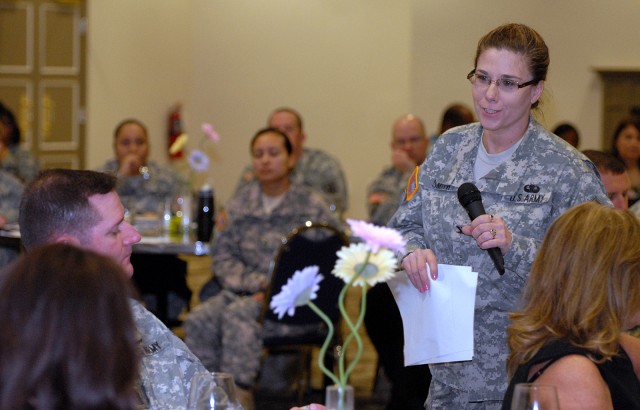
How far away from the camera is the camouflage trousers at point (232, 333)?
4766 mm

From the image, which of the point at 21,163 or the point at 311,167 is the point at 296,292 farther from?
the point at 21,163

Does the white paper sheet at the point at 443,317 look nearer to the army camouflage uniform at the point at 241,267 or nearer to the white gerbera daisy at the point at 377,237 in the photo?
the white gerbera daisy at the point at 377,237

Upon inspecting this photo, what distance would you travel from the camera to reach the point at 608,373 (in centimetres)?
195

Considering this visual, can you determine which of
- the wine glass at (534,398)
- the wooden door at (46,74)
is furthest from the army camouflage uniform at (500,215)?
the wooden door at (46,74)

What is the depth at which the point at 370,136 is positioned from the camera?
9820 millimetres

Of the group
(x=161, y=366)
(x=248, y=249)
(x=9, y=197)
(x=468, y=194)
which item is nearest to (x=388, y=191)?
(x=248, y=249)

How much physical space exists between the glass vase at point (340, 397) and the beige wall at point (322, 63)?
24.4 feet

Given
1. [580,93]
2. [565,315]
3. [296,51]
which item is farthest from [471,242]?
[296,51]

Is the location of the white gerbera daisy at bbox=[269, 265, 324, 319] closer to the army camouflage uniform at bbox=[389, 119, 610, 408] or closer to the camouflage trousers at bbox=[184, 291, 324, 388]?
the army camouflage uniform at bbox=[389, 119, 610, 408]

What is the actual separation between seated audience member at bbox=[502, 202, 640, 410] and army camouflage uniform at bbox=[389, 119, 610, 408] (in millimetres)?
473

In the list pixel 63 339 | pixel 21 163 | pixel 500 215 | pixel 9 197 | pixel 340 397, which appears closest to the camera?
pixel 63 339

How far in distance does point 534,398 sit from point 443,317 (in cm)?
78

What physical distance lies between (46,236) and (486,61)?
112cm

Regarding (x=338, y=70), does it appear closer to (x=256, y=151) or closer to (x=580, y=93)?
(x=580, y=93)
